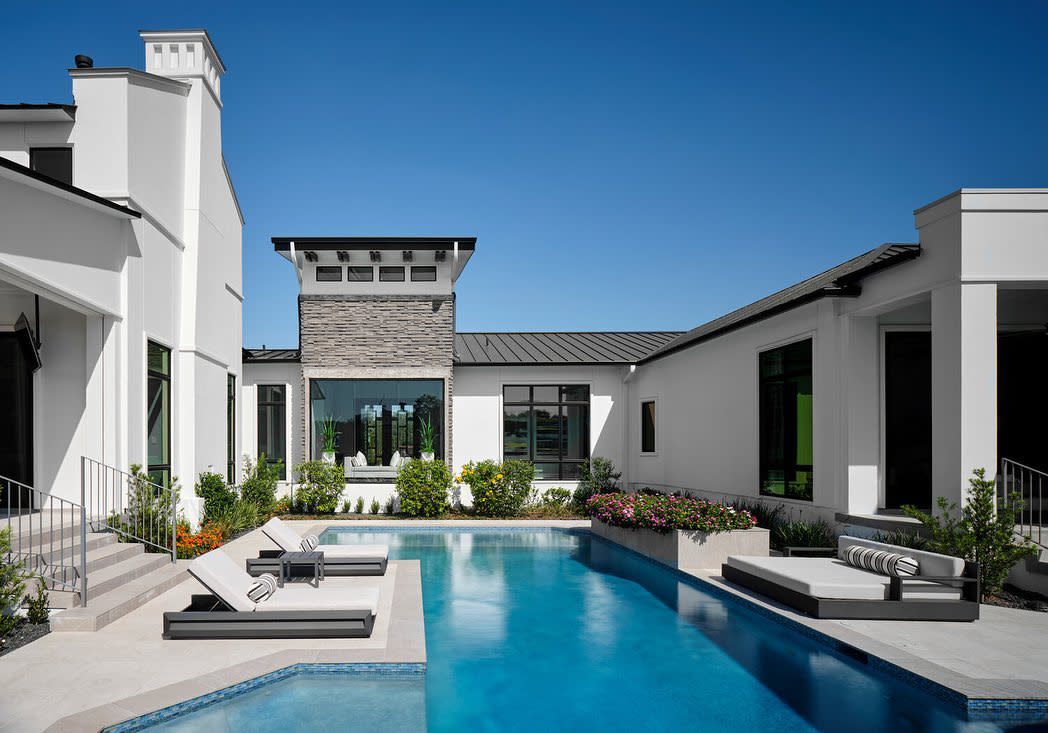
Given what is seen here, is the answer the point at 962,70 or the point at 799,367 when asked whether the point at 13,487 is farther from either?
the point at 962,70

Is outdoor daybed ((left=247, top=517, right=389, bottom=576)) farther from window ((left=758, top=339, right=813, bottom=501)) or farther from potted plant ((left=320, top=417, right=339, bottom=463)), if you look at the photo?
potted plant ((left=320, top=417, right=339, bottom=463))

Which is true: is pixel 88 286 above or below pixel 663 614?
above

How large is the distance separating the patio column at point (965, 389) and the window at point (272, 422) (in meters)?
15.1

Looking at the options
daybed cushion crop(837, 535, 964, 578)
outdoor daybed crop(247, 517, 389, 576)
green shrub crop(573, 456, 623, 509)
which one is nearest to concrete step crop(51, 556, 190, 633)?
outdoor daybed crop(247, 517, 389, 576)

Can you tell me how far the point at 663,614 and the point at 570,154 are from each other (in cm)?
1543

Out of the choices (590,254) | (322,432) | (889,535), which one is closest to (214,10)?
(322,432)

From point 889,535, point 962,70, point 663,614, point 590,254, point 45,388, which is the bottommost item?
point 663,614

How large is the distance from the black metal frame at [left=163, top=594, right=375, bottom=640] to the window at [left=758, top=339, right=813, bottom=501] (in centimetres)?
781

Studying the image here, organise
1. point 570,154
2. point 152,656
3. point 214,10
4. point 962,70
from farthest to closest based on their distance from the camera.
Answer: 1. point 570,154
2. point 962,70
3. point 214,10
4. point 152,656

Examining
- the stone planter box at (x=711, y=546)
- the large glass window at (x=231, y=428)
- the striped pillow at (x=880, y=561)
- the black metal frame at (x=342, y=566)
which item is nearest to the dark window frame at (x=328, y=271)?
the large glass window at (x=231, y=428)

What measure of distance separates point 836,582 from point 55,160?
12934mm

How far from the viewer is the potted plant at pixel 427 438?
60.3 ft

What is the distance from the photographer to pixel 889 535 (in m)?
9.12

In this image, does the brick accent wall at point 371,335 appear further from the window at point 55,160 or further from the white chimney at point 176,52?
the window at point 55,160
